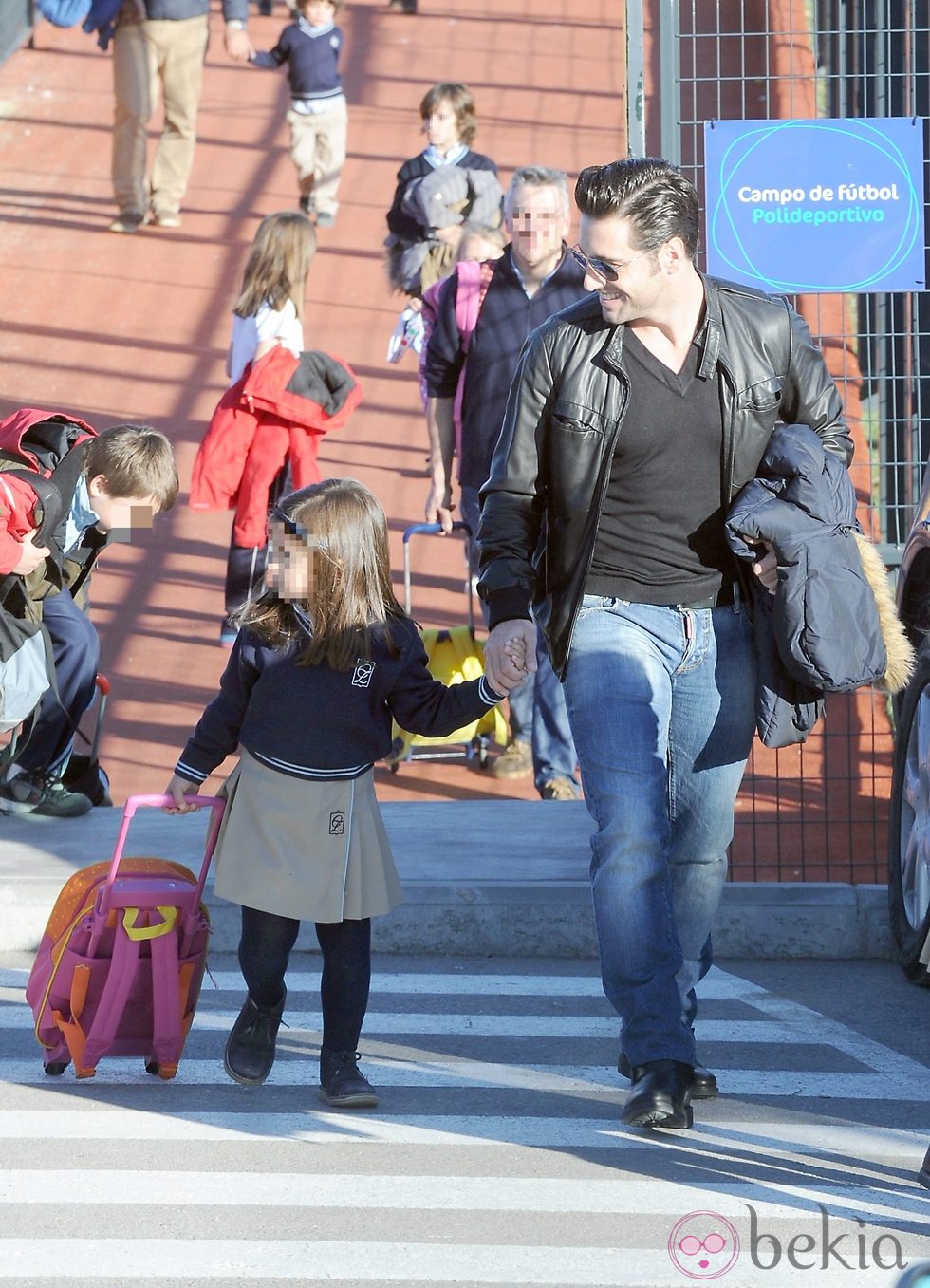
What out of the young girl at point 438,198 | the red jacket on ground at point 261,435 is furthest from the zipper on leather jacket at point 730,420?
the young girl at point 438,198

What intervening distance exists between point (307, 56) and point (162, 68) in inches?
48.0

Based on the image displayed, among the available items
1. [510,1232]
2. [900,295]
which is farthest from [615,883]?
[900,295]

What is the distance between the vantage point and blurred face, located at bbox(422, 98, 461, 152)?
12.0m

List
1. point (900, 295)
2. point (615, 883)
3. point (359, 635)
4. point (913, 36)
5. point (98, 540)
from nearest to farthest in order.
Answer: point (615, 883) → point (359, 635) → point (98, 540) → point (913, 36) → point (900, 295)

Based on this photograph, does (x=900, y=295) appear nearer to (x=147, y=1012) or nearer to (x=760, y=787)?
(x=760, y=787)

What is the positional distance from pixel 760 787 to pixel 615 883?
358 cm

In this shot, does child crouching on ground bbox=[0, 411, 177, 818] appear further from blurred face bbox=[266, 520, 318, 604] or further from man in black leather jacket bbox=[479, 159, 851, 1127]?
man in black leather jacket bbox=[479, 159, 851, 1127]

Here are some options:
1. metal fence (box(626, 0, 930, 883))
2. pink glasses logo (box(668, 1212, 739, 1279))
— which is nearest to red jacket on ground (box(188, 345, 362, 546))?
metal fence (box(626, 0, 930, 883))

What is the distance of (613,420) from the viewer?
4250mm

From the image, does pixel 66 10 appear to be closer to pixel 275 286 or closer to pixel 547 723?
pixel 275 286

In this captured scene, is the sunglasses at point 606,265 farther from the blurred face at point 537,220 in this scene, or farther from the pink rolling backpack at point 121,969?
the blurred face at point 537,220

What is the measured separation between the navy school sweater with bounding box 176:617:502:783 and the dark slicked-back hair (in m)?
1.08

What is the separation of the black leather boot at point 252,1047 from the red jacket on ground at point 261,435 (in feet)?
14.9

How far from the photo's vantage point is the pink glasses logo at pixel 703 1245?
11.8 feet
